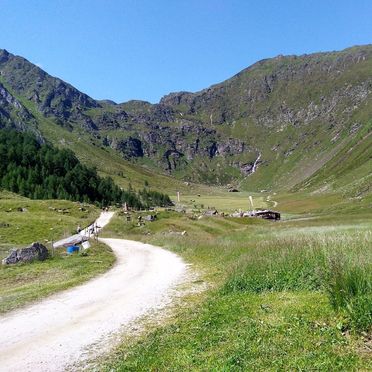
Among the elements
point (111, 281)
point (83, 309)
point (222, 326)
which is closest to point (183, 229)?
point (111, 281)

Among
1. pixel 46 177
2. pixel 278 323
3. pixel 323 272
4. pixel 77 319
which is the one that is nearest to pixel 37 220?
pixel 77 319

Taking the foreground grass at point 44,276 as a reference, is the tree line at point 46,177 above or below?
above

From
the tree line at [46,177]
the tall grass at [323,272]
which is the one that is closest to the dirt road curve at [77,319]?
the tall grass at [323,272]

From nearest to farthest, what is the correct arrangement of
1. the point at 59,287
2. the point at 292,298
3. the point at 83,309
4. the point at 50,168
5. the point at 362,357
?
the point at 362,357 → the point at 292,298 → the point at 83,309 → the point at 59,287 → the point at 50,168

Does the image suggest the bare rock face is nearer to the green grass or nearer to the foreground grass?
the foreground grass

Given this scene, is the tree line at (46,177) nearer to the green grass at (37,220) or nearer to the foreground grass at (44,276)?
the green grass at (37,220)

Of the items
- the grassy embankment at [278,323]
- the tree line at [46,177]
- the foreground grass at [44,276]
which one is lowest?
the foreground grass at [44,276]

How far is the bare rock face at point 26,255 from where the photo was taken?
3566cm

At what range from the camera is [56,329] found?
1453 cm

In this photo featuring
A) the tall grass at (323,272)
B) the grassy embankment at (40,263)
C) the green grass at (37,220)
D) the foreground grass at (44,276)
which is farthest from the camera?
the green grass at (37,220)

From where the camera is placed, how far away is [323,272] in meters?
12.5

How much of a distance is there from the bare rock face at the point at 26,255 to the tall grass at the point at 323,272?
2246 centimetres

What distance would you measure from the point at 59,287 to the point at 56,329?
8.53 metres

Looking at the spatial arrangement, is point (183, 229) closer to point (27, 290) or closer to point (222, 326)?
point (27, 290)
